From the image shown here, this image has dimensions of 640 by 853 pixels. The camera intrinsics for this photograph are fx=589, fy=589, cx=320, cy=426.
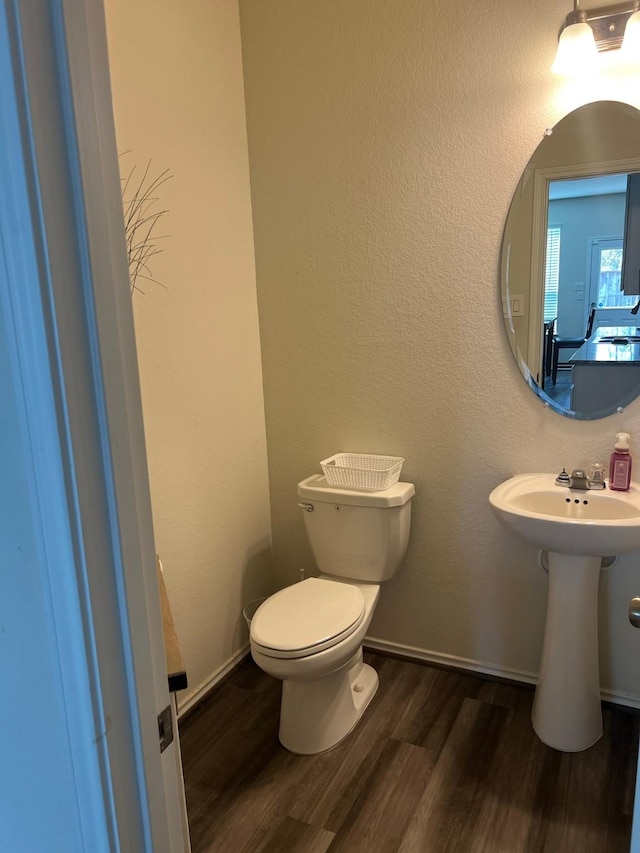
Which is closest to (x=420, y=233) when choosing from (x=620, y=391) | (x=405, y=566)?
(x=620, y=391)

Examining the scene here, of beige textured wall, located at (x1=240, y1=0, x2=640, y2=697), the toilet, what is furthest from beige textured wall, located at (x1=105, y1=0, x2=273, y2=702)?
the toilet

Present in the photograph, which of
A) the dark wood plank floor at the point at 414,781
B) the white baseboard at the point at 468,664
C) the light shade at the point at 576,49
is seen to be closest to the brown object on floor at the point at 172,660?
the dark wood plank floor at the point at 414,781

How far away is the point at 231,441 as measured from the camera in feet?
7.46

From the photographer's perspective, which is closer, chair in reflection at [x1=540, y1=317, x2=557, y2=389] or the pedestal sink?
the pedestal sink

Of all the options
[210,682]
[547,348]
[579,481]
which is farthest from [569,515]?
[210,682]

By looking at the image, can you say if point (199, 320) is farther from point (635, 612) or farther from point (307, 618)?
point (635, 612)

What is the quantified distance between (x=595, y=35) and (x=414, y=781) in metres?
2.26

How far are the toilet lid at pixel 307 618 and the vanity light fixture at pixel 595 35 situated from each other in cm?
177

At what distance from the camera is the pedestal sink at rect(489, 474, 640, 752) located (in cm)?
182

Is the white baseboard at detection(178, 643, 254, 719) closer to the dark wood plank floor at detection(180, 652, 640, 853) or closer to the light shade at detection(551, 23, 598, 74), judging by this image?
the dark wood plank floor at detection(180, 652, 640, 853)

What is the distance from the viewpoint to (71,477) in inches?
21.9

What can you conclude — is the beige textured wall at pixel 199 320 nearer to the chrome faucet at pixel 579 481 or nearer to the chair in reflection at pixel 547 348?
the chair in reflection at pixel 547 348

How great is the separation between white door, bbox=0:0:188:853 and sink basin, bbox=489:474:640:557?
1261 mm

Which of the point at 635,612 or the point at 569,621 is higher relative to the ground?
the point at 635,612
